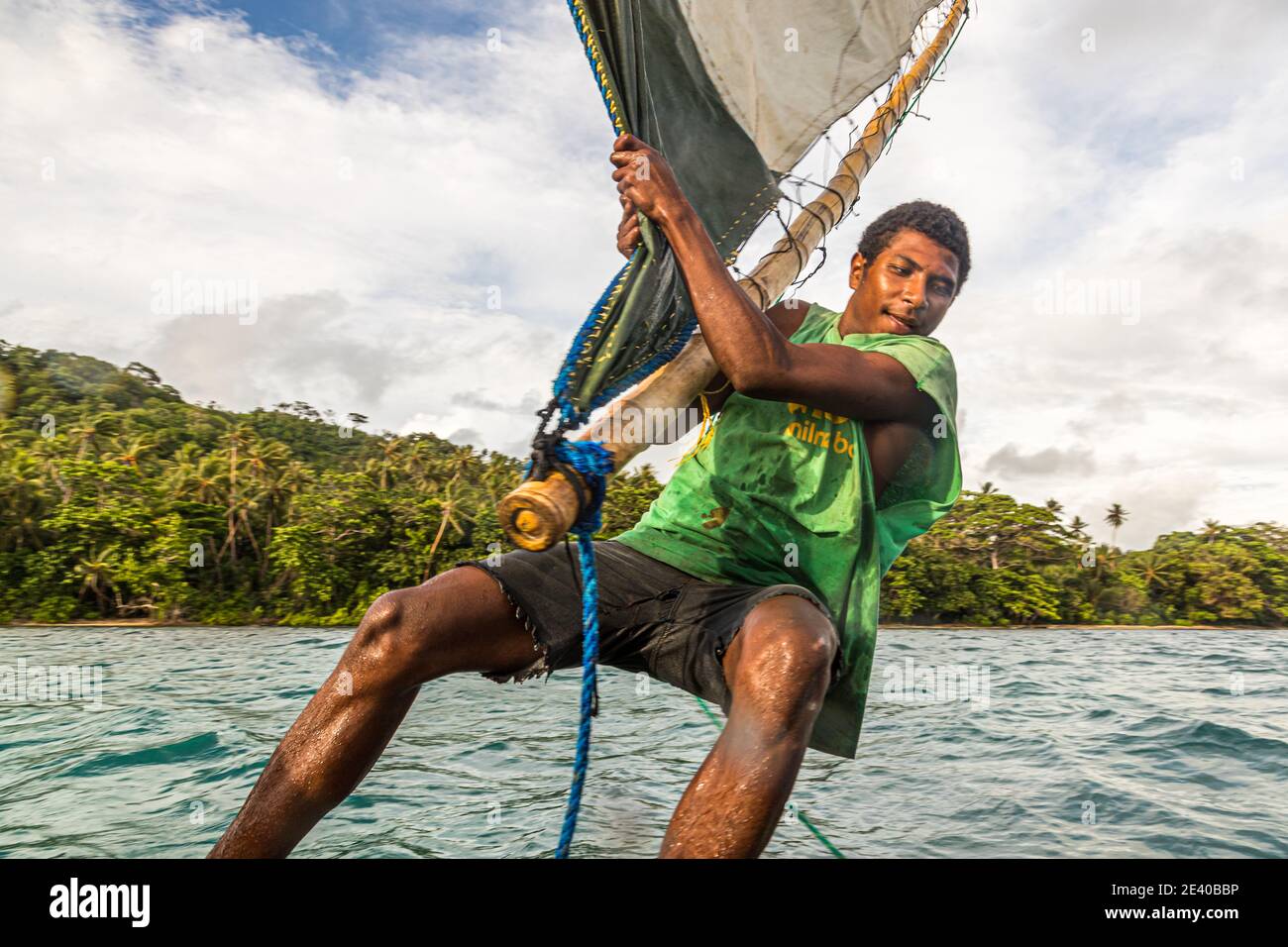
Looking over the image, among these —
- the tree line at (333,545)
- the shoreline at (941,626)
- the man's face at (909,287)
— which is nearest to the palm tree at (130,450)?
the tree line at (333,545)

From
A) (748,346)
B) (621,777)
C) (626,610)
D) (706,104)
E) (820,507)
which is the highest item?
(706,104)

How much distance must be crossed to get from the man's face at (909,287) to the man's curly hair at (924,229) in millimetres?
32

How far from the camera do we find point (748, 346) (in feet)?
6.61

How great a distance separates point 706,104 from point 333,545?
34.1 metres

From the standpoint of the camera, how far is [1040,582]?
42000 millimetres

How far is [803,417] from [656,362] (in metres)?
0.42

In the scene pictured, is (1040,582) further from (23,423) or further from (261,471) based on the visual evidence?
(23,423)

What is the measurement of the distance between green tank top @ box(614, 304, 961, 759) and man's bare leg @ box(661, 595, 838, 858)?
40 centimetres

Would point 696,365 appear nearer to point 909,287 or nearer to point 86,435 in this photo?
point 909,287

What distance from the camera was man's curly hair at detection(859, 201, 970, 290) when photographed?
272cm

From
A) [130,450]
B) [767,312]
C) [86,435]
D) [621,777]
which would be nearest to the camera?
[767,312]

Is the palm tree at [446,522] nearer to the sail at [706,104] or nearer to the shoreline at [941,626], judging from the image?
the shoreline at [941,626]

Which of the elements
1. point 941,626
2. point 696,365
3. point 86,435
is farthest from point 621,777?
point 86,435
